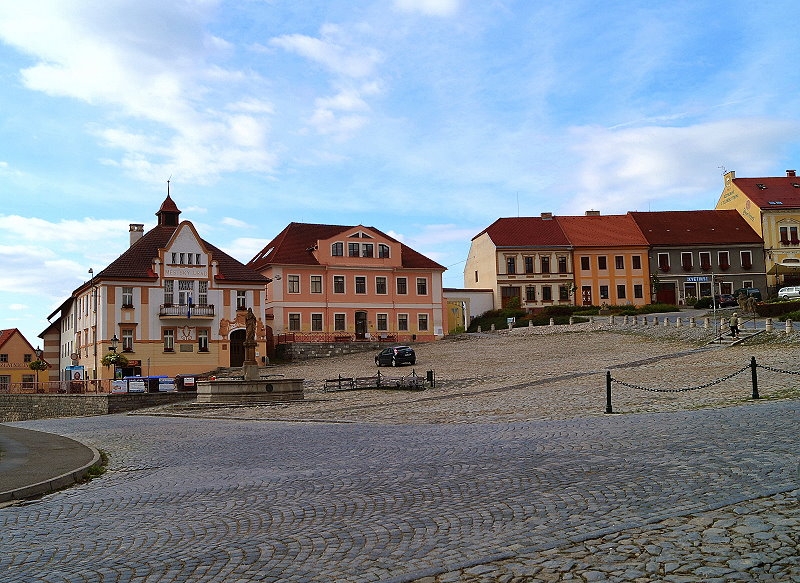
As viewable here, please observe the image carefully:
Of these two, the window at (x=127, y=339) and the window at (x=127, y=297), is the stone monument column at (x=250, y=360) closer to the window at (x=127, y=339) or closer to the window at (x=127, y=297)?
the window at (x=127, y=339)

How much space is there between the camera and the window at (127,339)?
51.4 meters

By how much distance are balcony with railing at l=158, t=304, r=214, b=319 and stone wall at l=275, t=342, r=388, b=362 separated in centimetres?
650

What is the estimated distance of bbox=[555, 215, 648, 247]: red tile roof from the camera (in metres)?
75.3

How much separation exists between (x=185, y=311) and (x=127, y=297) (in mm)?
3927

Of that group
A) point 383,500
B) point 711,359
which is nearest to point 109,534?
point 383,500

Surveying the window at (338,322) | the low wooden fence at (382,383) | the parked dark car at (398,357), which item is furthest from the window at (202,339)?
the low wooden fence at (382,383)

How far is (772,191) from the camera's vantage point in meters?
76.8

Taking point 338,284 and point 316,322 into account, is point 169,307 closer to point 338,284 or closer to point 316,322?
point 316,322

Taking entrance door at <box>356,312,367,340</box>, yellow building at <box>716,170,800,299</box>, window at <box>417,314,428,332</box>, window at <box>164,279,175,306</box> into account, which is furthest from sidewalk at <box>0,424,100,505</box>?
yellow building at <box>716,170,800,299</box>

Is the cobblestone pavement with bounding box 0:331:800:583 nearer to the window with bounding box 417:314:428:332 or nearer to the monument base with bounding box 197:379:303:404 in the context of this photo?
the monument base with bounding box 197:379:303:404

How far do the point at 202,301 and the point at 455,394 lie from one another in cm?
3007

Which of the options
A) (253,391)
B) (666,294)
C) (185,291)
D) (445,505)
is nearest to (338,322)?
(185,291)

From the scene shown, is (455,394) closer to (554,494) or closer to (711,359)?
(711,359)

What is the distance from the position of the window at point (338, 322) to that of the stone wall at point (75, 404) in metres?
24.4
